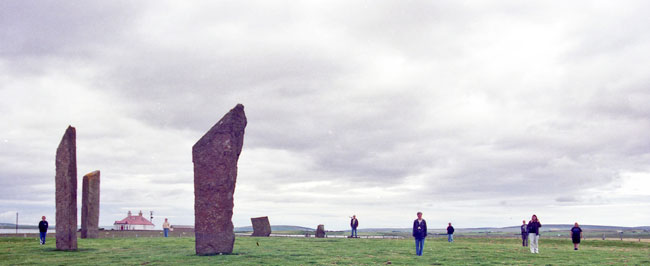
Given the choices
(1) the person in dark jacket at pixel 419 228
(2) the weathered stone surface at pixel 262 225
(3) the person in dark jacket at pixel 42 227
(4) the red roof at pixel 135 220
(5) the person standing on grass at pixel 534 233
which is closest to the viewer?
(1) the person in dark jacket at pixel 419 228

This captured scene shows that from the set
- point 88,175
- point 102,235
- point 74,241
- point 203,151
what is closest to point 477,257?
point 203,151

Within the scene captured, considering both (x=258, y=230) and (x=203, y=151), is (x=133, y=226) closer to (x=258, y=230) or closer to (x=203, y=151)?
(x=258, y=230)

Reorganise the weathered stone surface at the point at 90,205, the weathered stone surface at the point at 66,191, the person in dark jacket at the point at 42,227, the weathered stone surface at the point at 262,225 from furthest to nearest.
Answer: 1. the weathered stone surface at the point at 262,225
2. the weathered stone surface at the point at 90,205
3. the person in dark jacket at the point at 42,227
4. the weathered stone surface at the point at 66,191

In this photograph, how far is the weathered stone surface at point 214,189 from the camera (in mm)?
23312

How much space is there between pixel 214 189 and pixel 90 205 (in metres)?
21.0

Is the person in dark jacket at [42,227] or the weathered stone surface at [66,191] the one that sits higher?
the weathered stone surface at [66,191]

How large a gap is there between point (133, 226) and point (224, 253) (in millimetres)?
100545

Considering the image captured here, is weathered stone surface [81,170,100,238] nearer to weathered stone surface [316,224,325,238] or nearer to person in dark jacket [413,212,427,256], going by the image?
weathered stone surface [316,224,325,238]

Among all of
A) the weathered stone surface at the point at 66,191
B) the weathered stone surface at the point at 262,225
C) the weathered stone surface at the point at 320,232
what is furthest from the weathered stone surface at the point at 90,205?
the weathered stone surface at the point at 320,232

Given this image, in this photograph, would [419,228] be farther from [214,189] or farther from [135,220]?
[135,220]

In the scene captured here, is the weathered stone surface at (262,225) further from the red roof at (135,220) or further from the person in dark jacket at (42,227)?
the red roof at (135,220)

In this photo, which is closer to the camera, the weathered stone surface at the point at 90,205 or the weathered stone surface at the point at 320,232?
the weathered stone surface at the point at 90,205

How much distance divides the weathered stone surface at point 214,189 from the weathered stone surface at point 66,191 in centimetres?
743

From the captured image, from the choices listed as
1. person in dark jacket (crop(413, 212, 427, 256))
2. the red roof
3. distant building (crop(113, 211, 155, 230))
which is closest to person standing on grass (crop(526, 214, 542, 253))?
person in dark jacket (crop(413, 212, 427, 256))
